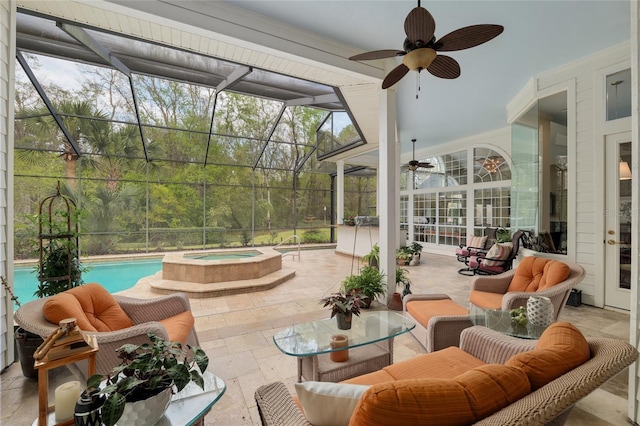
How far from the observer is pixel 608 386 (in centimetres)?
220

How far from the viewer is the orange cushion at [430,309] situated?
264 centimetres

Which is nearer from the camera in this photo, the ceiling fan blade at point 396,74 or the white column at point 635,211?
the white column at point 635,211

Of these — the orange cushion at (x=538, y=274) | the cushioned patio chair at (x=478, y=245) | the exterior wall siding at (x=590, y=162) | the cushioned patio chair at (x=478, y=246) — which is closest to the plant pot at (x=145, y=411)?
the orange cushion at (x=538, y=274)

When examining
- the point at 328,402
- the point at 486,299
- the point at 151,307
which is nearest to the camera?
the point at 328,402

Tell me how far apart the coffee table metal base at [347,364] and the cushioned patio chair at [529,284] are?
147cm

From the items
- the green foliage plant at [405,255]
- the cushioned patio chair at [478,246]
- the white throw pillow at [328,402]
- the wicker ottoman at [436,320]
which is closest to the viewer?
the white throw pillow at [328,402]

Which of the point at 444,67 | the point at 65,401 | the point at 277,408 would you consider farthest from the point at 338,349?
the point at 444,67

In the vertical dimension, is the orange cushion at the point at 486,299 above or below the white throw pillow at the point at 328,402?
below

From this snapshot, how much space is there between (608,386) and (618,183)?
10.0 feet

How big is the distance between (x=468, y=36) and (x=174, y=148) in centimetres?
951

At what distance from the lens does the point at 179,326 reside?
88.9 inches

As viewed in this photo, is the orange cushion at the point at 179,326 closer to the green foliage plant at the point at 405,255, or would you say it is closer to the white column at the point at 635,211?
the white column at the point at 635,211

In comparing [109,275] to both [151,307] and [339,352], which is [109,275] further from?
[339,352]

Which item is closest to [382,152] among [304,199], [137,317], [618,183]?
[618,183]
